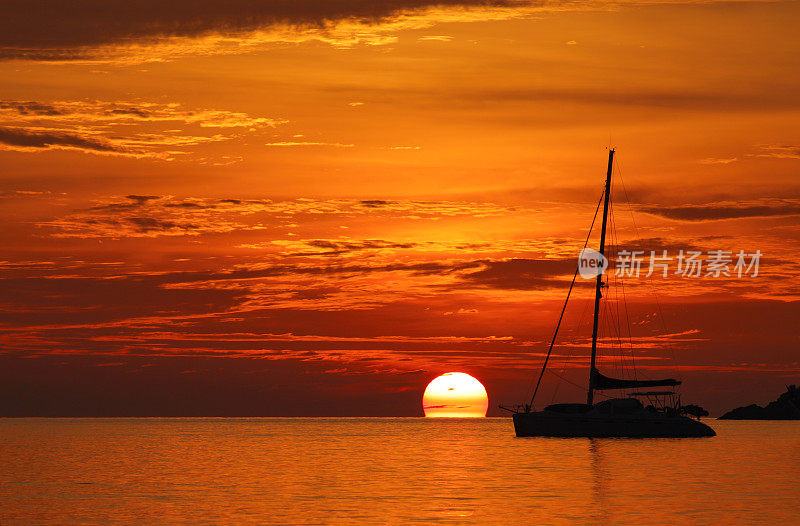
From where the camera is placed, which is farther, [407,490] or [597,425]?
[597,425]

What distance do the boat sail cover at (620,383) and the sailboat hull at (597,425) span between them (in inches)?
115

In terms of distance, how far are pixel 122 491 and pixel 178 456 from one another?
47.1 metres

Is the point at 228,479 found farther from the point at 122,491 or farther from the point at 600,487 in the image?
the point at 600,487

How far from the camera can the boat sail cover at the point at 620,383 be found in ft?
332

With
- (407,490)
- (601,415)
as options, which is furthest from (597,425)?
(407,490)

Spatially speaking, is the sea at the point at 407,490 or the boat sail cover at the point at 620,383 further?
the boat sail cover at the point at 620,383

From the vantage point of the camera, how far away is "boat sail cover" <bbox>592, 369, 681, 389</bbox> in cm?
10106

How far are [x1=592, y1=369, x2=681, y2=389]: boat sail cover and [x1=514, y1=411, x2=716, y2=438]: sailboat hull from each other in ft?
9.59

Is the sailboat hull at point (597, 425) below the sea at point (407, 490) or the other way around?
the other way around

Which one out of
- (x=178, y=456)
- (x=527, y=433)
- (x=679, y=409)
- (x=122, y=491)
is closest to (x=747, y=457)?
(x=679, y=409)

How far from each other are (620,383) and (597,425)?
4.77 m

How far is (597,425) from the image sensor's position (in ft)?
335

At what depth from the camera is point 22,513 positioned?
171 feet

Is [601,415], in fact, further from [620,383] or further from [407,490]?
[407,490]
